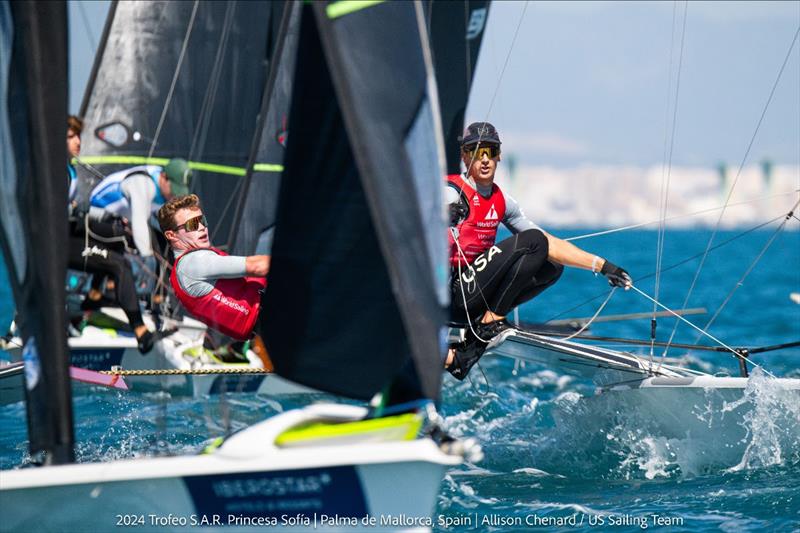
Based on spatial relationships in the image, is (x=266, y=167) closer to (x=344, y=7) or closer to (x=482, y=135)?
(x=482, y=135)

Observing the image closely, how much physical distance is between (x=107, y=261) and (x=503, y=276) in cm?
348

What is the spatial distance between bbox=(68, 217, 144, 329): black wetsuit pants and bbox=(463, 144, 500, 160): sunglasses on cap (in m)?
3.15

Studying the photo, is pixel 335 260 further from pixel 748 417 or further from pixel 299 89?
pixel 748 417

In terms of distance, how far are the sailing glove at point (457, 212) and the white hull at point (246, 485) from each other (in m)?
Answer: 2.07

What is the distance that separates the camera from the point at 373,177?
348 cm

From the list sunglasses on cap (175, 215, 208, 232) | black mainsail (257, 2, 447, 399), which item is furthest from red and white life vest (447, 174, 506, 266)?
black mainsail (257, 2, 447, 399)

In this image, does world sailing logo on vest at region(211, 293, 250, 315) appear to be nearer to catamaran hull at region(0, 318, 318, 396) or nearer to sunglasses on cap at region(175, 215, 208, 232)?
sunglasses on cap at region(175, 215, 208, 232)

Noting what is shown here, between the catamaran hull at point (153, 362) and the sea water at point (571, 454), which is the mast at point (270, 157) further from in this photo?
the sea water at point (571, 454)

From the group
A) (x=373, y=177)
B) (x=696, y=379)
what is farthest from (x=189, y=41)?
(x=373, y=177)

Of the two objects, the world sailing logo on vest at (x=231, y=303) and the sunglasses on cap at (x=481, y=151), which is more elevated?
the sunglasses on cap at (x=481, y=151)

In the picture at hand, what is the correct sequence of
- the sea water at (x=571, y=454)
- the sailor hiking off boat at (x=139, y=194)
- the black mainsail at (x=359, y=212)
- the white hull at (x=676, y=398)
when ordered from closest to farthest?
the black mainsail at (x=359, y=212), the sea water at (x=571, y=454), the white hull at (x=676, y=398), the sailor hiking off boat at (x=139, y=194)

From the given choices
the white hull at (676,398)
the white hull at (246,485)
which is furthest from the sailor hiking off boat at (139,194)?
the white hull at (246,485)

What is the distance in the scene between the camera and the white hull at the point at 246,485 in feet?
11.0

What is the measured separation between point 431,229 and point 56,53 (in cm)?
146
